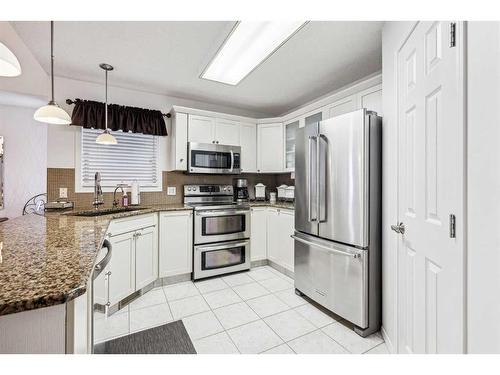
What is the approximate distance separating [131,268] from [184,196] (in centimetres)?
125

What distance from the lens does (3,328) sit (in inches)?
21.3

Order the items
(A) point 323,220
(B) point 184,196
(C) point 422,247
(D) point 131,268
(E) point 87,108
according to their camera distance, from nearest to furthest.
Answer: (C) point 422,247
(A) point 323,220
(D) point 131,268
(E) point 87,108
(B) point 184,196

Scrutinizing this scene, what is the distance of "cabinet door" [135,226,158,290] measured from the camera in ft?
7.78

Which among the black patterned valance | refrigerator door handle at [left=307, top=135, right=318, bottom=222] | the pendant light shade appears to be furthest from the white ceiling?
the pendant light shade

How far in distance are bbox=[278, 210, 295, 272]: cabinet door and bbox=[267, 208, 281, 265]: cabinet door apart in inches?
2.5

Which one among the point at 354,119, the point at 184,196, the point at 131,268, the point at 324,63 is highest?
the point at 324,63

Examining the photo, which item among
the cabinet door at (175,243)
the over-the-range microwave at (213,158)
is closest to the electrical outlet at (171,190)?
the over-the-range microwave at (213,158)

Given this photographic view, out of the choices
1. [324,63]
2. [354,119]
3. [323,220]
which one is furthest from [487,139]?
[324,63]

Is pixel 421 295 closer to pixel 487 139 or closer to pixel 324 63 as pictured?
pixel 487 139

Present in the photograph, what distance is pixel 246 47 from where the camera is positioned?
6.32ft

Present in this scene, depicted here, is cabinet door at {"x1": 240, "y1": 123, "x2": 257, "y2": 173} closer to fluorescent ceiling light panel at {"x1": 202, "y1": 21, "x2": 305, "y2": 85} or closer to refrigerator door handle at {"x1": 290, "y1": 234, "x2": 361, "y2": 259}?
fluorescent ceiling light panel at {"x1": 202, "y1": 21, "x2": 305, "y2": 85}

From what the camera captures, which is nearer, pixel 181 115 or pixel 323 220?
pixel 323 220

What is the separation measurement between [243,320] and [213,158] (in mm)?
2023

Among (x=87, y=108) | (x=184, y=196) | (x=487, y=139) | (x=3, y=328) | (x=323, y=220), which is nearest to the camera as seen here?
(x=3, y=328)
